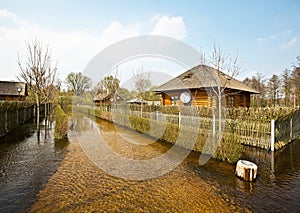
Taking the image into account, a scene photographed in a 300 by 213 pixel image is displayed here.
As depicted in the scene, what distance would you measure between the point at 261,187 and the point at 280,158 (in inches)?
148

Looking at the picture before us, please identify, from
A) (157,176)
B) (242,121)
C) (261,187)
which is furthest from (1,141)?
(242,121)

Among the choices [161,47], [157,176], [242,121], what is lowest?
[157,176]

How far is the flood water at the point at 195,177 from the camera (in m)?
4.56

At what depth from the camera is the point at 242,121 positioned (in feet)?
34.7

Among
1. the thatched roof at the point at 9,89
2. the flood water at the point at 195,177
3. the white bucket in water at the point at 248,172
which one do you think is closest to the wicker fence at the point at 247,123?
the flood water at the point at 195,177

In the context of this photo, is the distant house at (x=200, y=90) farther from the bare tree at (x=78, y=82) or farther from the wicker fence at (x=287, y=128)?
the bare tree at (x=78, y=82)

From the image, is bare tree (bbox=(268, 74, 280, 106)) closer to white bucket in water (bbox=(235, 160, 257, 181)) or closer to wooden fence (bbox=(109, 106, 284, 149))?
wooden fence (bbox=(109, 106, 284, 149))

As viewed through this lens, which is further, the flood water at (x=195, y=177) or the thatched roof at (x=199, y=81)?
the thatched roof at (x=199, y=81)

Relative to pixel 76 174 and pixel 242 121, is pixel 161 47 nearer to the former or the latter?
pixel 242 121

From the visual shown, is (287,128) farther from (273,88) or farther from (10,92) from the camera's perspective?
(10,92)

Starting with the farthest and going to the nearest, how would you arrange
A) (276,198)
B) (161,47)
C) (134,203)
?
(161,47) < (276,198) < (134,203)

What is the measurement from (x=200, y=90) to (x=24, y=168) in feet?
49.7

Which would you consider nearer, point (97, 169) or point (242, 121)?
point (97, 169)

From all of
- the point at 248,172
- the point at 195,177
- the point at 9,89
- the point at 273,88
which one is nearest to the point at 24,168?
the point at 195,177
